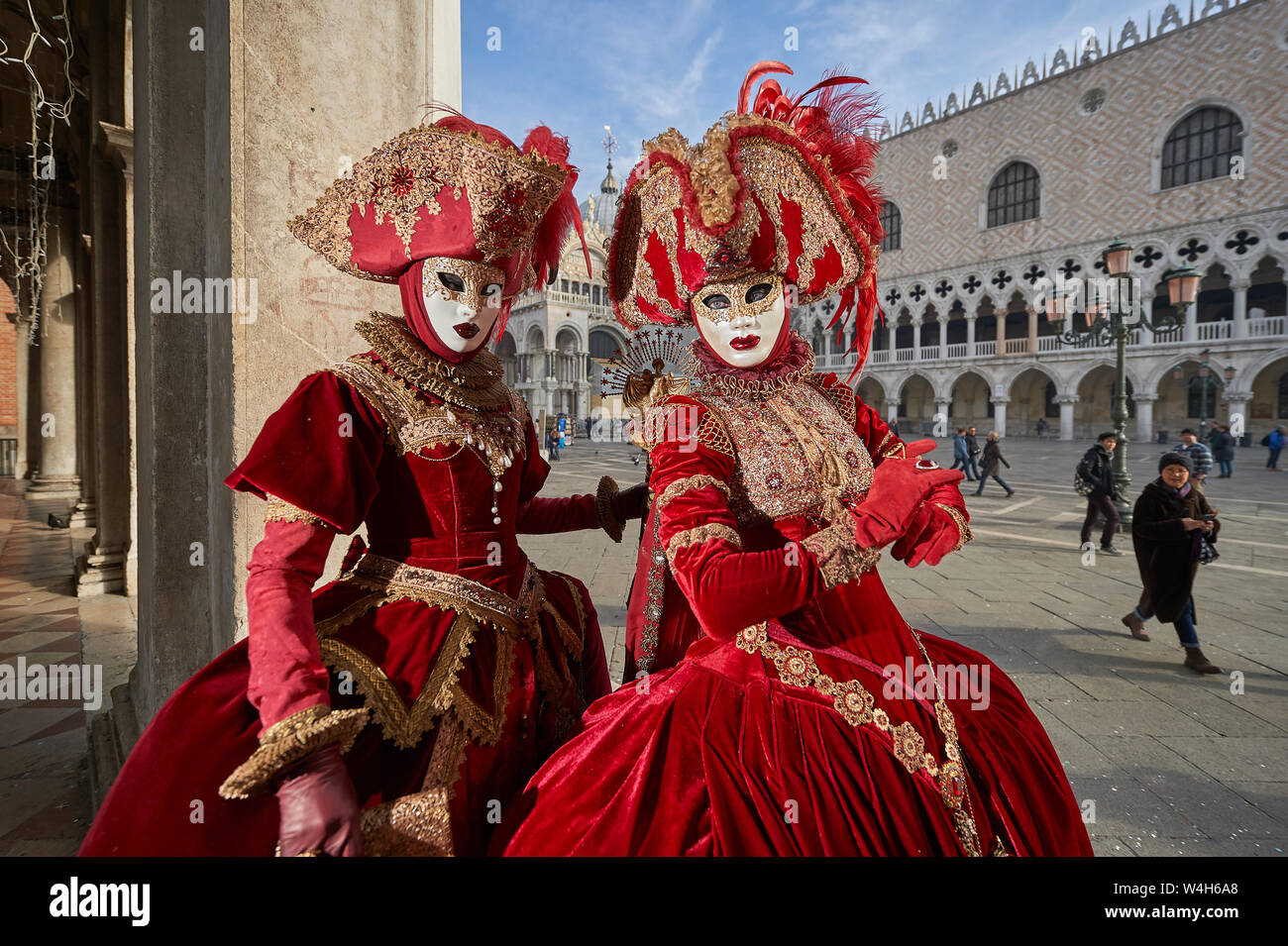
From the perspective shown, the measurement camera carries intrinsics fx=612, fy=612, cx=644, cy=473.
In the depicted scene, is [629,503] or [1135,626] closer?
[629,503]

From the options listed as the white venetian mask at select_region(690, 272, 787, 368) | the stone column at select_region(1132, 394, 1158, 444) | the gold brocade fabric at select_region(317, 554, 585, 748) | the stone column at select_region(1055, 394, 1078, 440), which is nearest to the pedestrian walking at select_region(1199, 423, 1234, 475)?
the stone column at select_region(1132, 394, 1158, 444)

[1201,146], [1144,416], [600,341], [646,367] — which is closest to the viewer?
[646,367]

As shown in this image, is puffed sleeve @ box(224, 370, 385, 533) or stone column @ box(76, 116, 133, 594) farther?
stone column @ box(76, 116, 133, 594)

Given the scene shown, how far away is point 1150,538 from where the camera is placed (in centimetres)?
446

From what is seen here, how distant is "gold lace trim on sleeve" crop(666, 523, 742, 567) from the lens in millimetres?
1273

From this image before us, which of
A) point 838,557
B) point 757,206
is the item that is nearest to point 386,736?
point 838,557

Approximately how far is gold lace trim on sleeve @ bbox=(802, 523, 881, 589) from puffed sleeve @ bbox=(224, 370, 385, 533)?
0.97 m

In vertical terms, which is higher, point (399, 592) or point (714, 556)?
point (714, 556)

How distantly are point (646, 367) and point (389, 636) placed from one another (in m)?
0.97

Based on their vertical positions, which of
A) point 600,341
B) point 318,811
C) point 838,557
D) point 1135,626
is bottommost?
point 1135,626

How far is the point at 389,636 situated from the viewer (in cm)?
136

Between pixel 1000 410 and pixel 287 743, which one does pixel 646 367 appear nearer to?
pixel 287 743

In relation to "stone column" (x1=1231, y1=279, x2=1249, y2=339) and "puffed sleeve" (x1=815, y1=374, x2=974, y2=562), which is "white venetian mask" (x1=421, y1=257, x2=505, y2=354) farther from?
"stone column" (x1=1231, y1=279, x2=1249, y2=339)

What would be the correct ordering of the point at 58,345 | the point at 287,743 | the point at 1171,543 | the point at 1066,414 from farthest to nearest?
the point at 1066,414
the point at 58,345
the point at 1171,543
the point at 287,743
